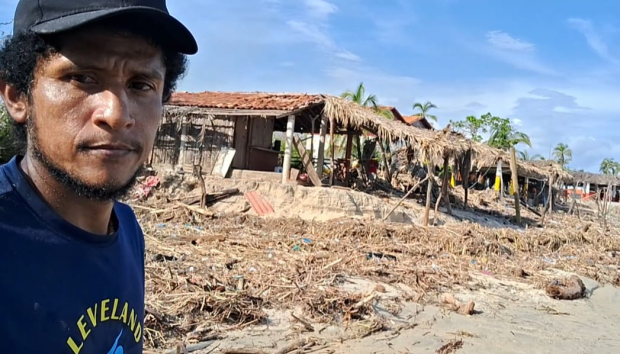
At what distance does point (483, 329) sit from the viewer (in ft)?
21.2

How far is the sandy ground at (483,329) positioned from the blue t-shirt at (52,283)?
12.3 ft

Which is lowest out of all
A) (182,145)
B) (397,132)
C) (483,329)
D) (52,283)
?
(483,329)

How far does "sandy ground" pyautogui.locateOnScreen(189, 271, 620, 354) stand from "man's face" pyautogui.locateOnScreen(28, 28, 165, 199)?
3.99 metres

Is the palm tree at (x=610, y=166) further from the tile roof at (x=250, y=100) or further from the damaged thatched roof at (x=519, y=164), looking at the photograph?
the tile roof at (x=250, y=100)

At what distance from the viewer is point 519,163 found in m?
23.5

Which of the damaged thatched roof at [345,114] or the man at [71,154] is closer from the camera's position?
the man at [71,154]

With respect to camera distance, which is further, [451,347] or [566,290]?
[566,290]

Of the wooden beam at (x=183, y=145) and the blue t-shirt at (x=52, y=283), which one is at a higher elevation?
the wooden beam at (x=183, y=145)

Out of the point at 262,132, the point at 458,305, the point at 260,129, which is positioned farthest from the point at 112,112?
the point at 262,132

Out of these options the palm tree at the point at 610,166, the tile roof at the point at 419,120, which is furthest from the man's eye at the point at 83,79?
the palm tree at the point at 610,166

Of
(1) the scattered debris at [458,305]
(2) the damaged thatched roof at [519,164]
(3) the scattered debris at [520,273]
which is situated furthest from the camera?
(2) the damaged thatched roof at [519,164]

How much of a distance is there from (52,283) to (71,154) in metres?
0.29

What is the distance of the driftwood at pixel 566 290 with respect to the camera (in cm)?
867

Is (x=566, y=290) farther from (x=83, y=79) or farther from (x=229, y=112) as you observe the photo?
(x=229, y=112)
